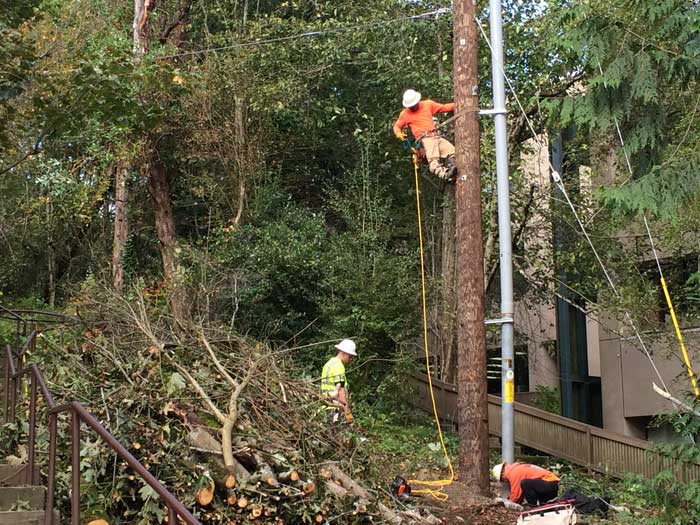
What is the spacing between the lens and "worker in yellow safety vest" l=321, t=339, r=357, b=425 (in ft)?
28.1

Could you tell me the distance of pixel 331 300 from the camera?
51.8ft

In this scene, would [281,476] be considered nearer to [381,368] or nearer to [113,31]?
[381,368]

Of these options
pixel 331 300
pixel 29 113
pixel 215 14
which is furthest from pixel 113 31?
pixel 29 113

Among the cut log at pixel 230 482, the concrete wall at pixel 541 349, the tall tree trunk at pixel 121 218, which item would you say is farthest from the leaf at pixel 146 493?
the concrete wall at pixel 541 349

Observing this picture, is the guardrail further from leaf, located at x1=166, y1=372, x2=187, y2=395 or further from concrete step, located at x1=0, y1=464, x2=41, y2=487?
concrete step, located at x1=0, y1=464, x2=41, y2=487

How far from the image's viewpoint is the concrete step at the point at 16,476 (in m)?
5.71

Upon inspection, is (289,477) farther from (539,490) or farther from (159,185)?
(159,185)

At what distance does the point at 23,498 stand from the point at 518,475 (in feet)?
18.4

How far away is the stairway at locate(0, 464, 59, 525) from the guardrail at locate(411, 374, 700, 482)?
9.28m

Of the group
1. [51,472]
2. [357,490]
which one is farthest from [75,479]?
[357,490]

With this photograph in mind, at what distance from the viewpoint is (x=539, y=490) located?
8.87 m

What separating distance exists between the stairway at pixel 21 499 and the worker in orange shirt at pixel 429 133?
6.43 meters

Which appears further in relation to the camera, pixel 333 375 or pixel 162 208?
pixel 162 208

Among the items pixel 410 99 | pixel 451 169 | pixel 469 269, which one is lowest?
pixel 469 269
